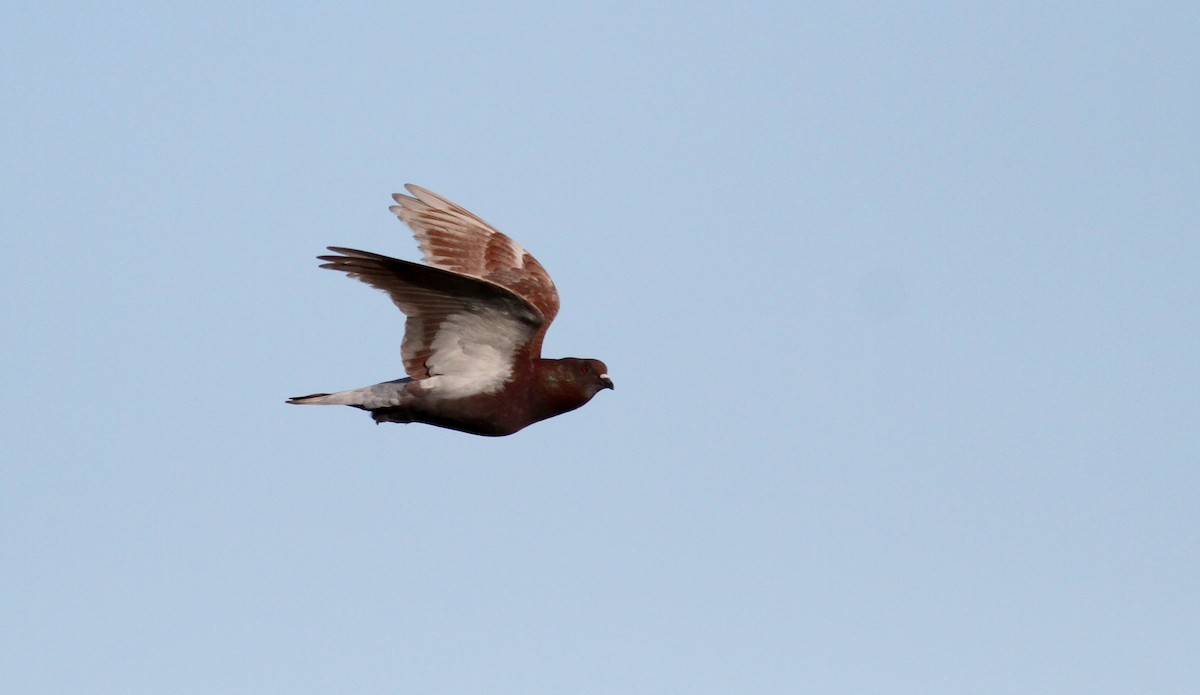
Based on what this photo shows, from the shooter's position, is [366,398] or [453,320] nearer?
[453,320]

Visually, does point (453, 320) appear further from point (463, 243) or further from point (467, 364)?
point (463, 243)

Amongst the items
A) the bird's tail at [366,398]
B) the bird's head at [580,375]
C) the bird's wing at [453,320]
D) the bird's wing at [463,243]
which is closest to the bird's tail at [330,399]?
the bird's tail at [366,398]

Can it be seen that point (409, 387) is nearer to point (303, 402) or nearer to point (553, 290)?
point (303, 402)

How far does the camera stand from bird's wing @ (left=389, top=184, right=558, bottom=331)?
1631 cm

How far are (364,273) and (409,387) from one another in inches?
55.1

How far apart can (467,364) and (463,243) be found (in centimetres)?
275

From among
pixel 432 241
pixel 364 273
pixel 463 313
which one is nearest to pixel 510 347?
pixel 463 313

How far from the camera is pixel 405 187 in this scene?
17.0 meters

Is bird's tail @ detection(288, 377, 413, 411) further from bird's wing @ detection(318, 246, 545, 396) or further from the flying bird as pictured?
bird's wing @ detection(318, 246, 545, 396)


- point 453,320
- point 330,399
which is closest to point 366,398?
point 330,399

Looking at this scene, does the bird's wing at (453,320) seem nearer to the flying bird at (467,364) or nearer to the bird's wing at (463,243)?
the flying bird at (467,364)

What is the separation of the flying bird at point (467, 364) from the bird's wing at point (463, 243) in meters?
1.23

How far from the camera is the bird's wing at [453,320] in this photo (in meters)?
13.2

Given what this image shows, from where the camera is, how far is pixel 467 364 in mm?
14328
